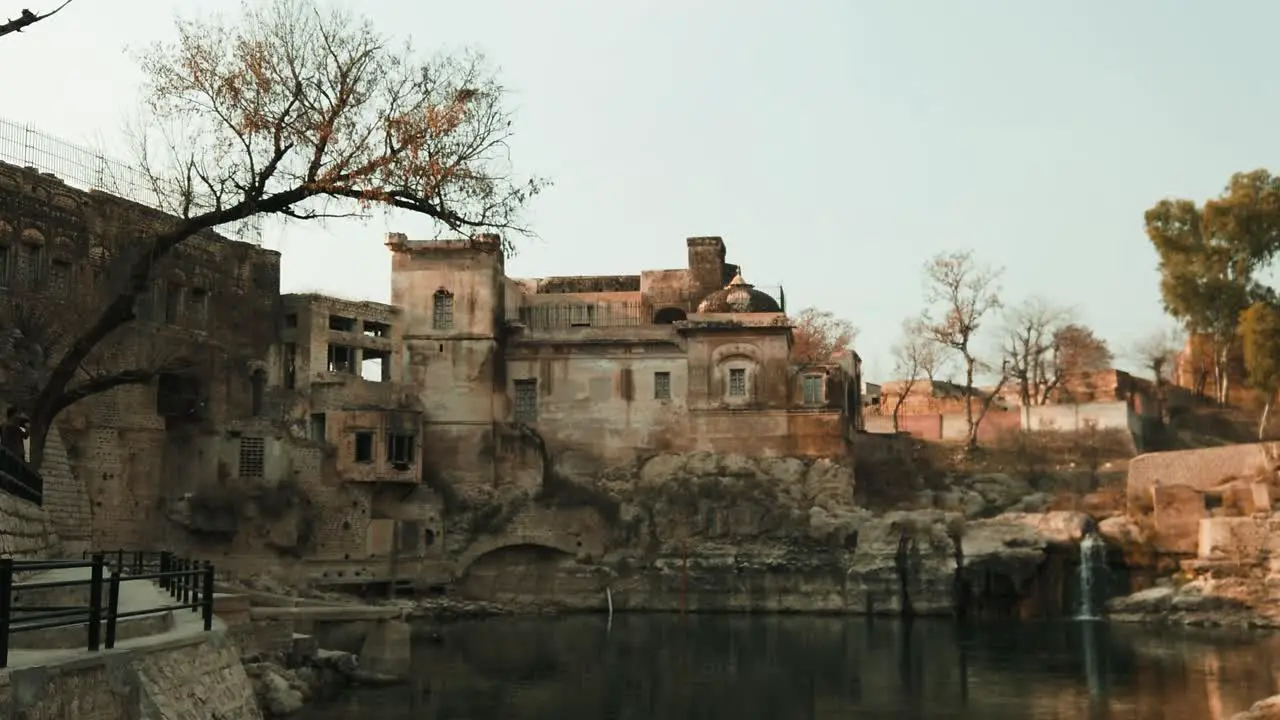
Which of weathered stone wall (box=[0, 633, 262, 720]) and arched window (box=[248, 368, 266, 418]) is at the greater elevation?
arched window (box=[248, 368, 266, 418])

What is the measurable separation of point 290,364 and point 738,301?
52.2ft

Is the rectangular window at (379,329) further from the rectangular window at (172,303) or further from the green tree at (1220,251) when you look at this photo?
the green tree at (1220,251)

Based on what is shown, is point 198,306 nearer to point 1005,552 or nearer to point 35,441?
point 35,441

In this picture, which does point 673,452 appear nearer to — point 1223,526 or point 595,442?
point 595,442

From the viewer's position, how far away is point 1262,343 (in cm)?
4541

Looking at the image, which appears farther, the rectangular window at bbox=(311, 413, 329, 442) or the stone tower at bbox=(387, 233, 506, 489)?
the stone tower at bbox=(387, 233, 506, 489)

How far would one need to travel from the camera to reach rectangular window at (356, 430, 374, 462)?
42.3 metres

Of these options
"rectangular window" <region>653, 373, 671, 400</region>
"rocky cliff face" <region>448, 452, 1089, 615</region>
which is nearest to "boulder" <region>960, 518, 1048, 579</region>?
"rocky cliff face" <region>448, 452, 1089, 615</region>

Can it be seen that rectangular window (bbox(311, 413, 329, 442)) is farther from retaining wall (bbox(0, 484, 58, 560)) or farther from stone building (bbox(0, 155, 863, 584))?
retaining wall (bbox(0, 484, 58, 560))

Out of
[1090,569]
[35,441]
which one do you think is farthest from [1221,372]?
[35,441]

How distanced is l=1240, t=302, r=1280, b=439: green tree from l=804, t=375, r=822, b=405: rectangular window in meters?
15.3

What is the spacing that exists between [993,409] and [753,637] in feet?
84.4

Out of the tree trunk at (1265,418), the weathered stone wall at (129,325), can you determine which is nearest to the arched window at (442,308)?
the weathered stone wall at (129,325)

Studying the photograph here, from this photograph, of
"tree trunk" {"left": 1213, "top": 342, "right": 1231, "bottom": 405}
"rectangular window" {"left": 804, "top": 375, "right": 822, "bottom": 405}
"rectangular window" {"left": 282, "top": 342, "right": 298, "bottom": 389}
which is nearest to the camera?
"rectangular window" {"left": 282, "top": 342, "right": 298, "bottom": 389}
